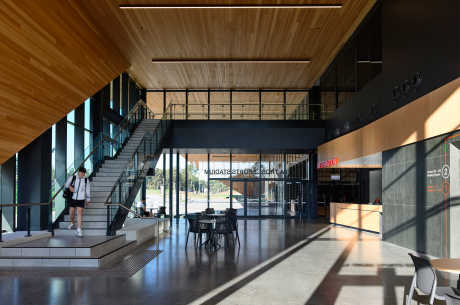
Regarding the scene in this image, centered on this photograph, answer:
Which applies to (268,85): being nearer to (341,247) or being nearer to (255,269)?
(341,247)

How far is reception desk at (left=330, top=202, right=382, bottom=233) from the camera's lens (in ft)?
40.8

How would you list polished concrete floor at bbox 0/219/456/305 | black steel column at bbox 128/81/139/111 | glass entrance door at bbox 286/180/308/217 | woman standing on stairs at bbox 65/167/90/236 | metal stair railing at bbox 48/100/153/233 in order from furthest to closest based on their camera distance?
glass entrance door at bbox 286/180/308/217 < black steel column at bbox 128/81/139/111 < metal stair railing at bbox 48/100/153/233 < woman standing on stairs at bbox 65/167/90/236 < polished concrete floor at bbox 0/219/456/305

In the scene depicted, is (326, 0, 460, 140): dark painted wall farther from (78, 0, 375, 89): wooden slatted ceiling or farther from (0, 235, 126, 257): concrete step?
(0, 235, 126, 257): concrete step

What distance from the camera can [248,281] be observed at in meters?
6.04

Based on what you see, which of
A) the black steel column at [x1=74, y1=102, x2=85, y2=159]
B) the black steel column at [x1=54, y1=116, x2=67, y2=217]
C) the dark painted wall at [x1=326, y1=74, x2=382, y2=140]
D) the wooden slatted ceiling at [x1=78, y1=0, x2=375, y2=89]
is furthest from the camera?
the black steel column at [x1=74, y1=102, x2=85, y2=159]

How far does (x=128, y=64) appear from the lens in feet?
48.5

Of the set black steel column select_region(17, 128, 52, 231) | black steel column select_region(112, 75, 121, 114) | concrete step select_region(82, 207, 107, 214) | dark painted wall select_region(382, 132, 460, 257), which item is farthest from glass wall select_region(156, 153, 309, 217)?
concrete step select_region(82, 207, 107, 214)

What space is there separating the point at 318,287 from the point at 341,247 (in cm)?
428

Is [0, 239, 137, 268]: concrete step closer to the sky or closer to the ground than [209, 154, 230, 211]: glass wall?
closer to the ground

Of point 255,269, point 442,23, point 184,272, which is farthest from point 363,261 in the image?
point 442,23

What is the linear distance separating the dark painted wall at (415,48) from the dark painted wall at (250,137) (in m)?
5.17

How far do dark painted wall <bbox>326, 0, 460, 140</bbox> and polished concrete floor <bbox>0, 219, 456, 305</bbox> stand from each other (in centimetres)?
407

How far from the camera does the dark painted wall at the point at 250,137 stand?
17234mm

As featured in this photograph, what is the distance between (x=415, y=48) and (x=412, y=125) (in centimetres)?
188
